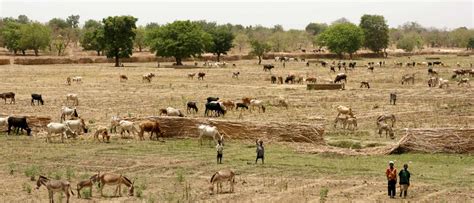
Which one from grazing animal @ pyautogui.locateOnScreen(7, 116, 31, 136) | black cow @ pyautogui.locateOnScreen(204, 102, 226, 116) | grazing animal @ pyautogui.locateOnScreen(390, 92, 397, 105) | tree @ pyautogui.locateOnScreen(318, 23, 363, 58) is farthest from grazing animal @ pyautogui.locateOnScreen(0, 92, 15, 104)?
tree @ pyautogui.locateOnScreen(318, 23, 363, 58)

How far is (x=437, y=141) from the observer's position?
91.0 feet

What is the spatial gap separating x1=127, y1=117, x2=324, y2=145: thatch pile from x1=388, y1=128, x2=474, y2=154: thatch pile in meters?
3.82

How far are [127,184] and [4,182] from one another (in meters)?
4.78

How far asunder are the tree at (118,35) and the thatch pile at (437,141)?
221 ft

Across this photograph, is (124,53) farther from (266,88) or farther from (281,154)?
(281,154)

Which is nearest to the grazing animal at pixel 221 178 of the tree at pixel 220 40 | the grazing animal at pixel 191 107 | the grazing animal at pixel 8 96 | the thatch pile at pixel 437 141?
the thatch pile at pixel 437 141

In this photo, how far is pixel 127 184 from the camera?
64.6ft

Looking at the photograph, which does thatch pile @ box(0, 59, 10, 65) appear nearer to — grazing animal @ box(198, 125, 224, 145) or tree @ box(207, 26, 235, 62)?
tree @ box(207, 26, 235, 62)

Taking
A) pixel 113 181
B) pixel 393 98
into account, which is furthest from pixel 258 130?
pixel 393 98

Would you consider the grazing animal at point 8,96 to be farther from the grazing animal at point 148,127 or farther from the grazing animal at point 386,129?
the grazing animal at point 386,129

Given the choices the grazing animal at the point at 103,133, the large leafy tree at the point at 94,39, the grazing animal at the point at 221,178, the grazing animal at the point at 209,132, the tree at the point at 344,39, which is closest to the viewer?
the grazing animal at the point at 221,178

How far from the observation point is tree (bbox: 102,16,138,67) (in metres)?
90.4

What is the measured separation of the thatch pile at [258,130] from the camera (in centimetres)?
3012

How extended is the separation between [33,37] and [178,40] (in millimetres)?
29203
